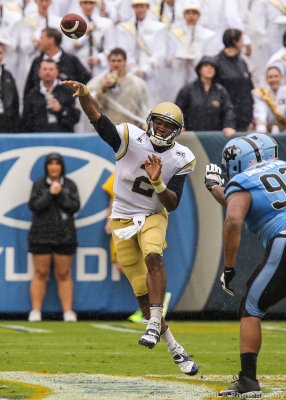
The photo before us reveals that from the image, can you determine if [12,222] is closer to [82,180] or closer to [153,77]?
[82,180]

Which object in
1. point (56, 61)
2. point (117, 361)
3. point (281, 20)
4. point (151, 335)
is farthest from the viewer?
point (281, 20)

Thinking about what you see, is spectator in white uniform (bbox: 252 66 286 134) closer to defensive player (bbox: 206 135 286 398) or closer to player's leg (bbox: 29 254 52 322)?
player's leg (bbox: 29 254 52 322)

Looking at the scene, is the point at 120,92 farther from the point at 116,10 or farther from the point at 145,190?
the point at 145,190

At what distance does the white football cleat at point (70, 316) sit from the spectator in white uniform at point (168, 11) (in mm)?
4236

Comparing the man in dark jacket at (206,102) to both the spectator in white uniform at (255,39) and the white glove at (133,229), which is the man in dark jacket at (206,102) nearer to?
the spectator in white uniform at (255,39)

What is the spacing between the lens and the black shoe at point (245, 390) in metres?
5.47

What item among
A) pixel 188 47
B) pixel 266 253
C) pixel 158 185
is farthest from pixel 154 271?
pixel 188 47

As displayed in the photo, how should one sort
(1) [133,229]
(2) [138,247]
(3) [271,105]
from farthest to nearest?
(3) [271,105] < (2) [138,247] < (1) [133,229]

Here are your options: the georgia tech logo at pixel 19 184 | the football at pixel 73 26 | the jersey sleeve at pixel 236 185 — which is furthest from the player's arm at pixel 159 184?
the georgia tech logo at pixel 19 184

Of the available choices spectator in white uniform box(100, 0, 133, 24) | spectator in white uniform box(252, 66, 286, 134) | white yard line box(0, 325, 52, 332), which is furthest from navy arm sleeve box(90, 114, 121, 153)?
spectator in white uniform box(100, 0, 133, 24)

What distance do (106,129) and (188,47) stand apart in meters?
5.61

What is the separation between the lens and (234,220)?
535 centimetres

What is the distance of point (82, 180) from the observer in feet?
34.8

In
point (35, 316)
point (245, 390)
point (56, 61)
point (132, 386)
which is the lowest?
point (35, 316)
